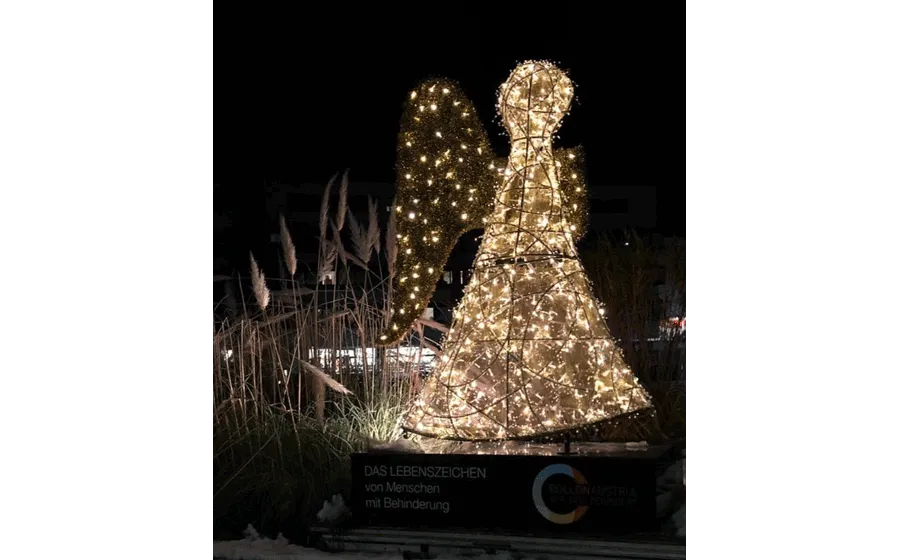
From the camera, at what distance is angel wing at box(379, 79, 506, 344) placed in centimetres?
469

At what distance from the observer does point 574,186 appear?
4.81m

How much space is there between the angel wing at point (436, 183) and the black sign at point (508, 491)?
30.4 inches

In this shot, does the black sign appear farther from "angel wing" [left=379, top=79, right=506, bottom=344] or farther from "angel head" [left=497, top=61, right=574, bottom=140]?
"angel head" [left=497, top=61, right=574, bottom=140]

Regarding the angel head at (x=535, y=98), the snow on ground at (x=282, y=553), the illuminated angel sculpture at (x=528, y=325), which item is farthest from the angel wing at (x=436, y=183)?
the snow on ground at (x=282, y=553)

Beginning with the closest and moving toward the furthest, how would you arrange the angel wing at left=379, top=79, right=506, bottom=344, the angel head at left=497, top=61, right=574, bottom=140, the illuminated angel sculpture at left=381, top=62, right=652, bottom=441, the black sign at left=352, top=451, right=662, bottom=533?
the black sign at left=352, top=451, right=662, bottom=533, the illuminated angel sculpture at left=381, top=62, right=652, bottom=441, the angel head at left=497, top=61, right=574, bottom=140, the angel wing at left=379, top=79, right=506, bottom=344

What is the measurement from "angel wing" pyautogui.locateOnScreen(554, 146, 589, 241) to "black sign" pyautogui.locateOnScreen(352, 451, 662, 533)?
119 cm

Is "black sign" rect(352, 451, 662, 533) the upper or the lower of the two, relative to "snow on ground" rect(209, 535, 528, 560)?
upper

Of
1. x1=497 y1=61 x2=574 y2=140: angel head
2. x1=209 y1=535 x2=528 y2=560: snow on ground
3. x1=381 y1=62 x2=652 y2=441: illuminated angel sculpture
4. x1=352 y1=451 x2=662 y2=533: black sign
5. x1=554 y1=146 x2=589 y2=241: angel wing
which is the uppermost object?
x1=497 y1=61 x2=574 y2=140: angel head

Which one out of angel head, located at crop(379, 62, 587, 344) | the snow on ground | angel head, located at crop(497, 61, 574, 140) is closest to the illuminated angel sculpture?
angel head, located at crop(497, 61, 574, 140)

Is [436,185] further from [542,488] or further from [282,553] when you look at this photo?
[282,553]

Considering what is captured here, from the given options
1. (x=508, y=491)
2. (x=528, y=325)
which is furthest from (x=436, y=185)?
(x=508, y=491)

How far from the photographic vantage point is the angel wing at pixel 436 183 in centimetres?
469

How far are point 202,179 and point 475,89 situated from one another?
346 centimetres

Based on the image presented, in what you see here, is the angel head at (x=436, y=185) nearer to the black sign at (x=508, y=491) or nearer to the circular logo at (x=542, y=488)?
the black sign at (x=508, y=491)
